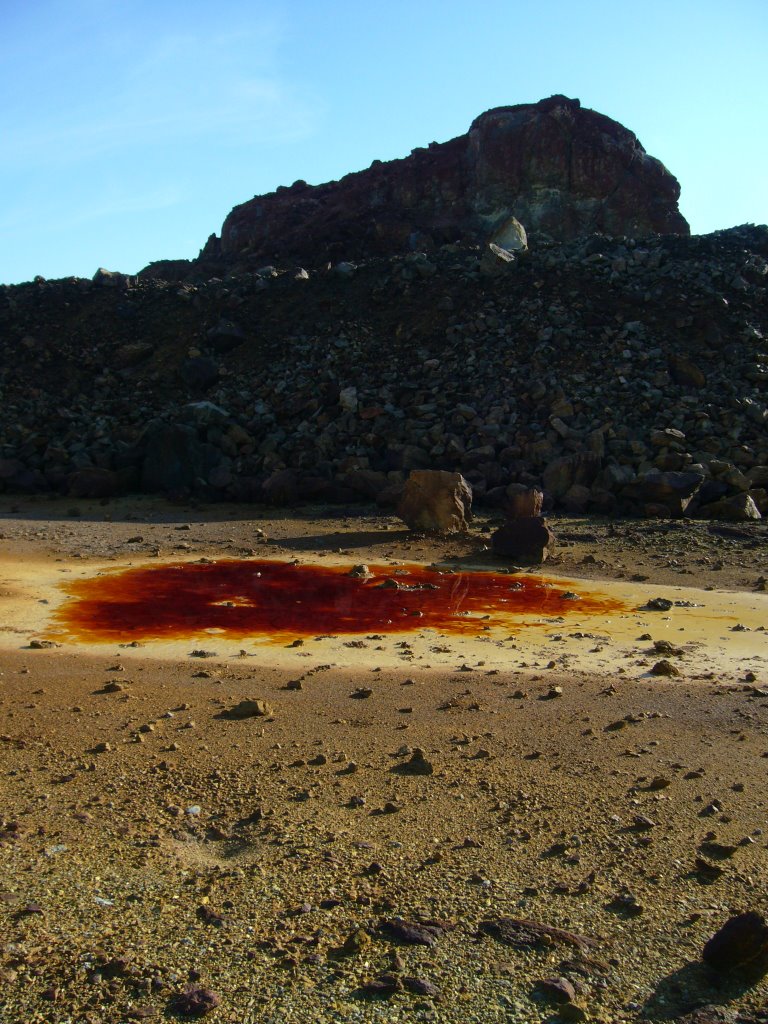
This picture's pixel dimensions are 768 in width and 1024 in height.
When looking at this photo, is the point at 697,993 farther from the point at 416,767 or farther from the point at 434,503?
the point at 434,503

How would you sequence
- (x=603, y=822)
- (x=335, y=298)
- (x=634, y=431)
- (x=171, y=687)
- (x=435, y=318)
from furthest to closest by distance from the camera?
(x=335, y=298), (x=435, y=318), (x=634, y=431), (x=171, y=687), (x=603, y=822)

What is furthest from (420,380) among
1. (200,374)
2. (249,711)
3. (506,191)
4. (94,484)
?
(506,191)

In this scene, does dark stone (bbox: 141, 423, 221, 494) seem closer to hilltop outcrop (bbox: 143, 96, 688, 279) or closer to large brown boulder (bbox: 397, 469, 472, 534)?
large brown boulder (bbox: 397, 469, 472, 534)

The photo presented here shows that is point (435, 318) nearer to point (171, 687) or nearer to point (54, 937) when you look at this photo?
point (171, 687)

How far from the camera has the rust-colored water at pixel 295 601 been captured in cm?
904

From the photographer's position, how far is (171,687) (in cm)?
665

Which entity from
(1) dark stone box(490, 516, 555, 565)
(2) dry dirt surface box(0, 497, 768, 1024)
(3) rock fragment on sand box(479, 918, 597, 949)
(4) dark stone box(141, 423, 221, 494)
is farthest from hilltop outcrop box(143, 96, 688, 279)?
(3) rock fragment on sand box(479, 918, 597, 949)

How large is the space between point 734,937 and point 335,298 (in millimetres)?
21747

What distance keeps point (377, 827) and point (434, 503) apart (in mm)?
10265

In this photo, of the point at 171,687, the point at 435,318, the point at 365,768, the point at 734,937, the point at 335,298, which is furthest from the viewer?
the point at 335,298

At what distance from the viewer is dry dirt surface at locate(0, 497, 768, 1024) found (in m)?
3.27

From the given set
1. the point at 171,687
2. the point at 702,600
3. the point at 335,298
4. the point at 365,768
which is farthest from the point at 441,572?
the point at 335,298

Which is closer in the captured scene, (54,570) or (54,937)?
(54,937)

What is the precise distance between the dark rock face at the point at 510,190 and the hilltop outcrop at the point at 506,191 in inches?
1.6
